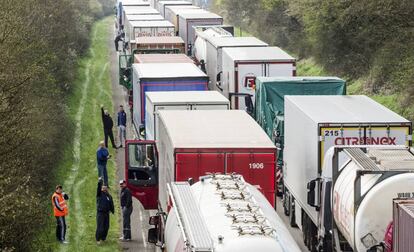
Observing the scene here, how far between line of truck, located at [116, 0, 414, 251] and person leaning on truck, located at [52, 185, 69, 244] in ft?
5.78

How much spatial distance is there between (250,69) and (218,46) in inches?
Answer: 273

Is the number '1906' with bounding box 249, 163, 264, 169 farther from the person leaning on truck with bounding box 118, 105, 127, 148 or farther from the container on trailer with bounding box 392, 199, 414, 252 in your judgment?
the person leaning on truck with bounding box 118, 105, 127, 148

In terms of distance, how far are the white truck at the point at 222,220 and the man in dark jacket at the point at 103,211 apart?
6.29 m

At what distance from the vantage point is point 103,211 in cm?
2388

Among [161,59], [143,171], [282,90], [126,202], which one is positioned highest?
[282,90]

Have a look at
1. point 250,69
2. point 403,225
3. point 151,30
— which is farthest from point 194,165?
point 151,30

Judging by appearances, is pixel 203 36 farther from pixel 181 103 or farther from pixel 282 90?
pixel 181 103

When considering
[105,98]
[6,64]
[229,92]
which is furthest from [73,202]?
[105,98]

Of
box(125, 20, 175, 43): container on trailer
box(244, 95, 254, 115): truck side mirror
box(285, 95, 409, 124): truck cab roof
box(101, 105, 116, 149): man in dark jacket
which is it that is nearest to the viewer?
box(285, 95, 409, 124): truck cab roof

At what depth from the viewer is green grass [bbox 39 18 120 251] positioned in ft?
80.2

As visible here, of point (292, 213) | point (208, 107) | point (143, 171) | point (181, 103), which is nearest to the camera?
point (143, 171)

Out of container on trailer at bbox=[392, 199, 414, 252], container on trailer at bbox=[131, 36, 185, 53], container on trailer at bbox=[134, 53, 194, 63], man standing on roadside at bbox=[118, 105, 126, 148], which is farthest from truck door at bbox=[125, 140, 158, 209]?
container on trailer at bbox=[131, 36, 185, 53]

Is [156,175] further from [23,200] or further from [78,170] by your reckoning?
[78,170]

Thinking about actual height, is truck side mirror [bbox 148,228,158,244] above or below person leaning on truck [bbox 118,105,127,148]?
above
